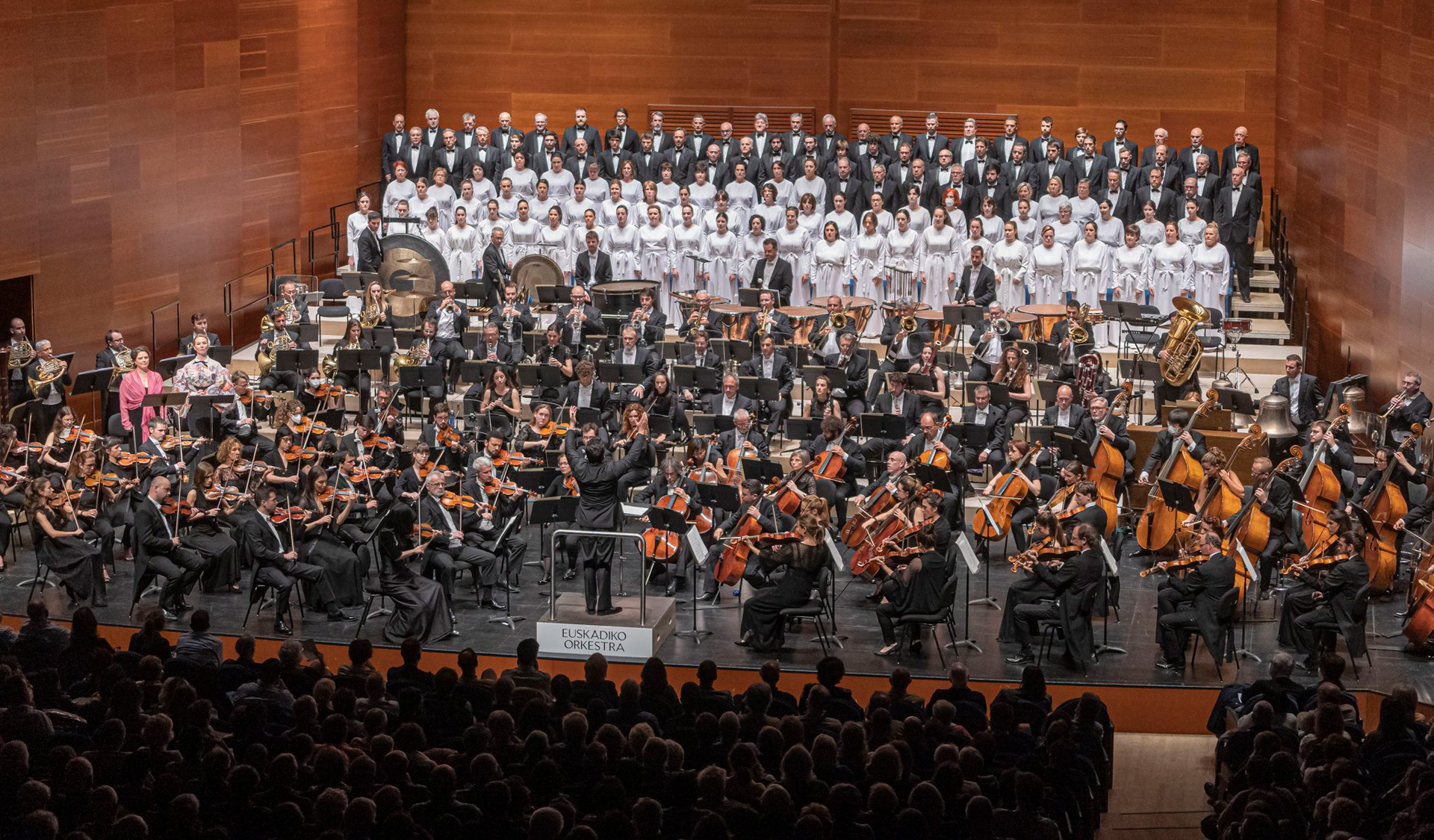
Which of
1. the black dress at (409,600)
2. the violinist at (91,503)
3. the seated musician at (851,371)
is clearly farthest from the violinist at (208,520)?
the seated musician at (851,371)

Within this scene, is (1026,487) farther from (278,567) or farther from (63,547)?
(63,547)

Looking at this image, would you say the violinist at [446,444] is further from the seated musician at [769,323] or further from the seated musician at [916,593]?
the seated musician at [916,593]

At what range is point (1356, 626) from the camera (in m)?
12.6

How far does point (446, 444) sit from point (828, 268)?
6.30 m

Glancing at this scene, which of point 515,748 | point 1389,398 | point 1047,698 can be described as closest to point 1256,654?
point 1047,698

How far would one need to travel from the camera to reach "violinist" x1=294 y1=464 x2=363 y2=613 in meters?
13.7

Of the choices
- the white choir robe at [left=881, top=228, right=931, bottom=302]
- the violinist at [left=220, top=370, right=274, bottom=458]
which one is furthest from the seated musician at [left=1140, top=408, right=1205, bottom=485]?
the violinist at [left=220, top=370, right=274, bottom=458]

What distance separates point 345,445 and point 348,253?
7213 mm

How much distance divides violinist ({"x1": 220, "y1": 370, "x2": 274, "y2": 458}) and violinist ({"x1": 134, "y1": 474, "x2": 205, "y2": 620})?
2.21 m

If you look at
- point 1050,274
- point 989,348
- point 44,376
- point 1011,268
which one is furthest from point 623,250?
point 44,376

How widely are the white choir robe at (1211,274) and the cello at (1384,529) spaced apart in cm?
537

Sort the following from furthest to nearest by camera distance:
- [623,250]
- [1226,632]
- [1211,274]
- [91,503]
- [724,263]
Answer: [623,250] < [724,263] < [1211,274] < [91,503] < [1226,632]

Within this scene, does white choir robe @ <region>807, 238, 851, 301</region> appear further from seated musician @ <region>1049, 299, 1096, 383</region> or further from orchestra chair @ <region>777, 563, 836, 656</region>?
orchestra chair @ <region>777, 563, 836, 656</region>

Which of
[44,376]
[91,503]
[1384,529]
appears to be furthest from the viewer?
[44,376]
